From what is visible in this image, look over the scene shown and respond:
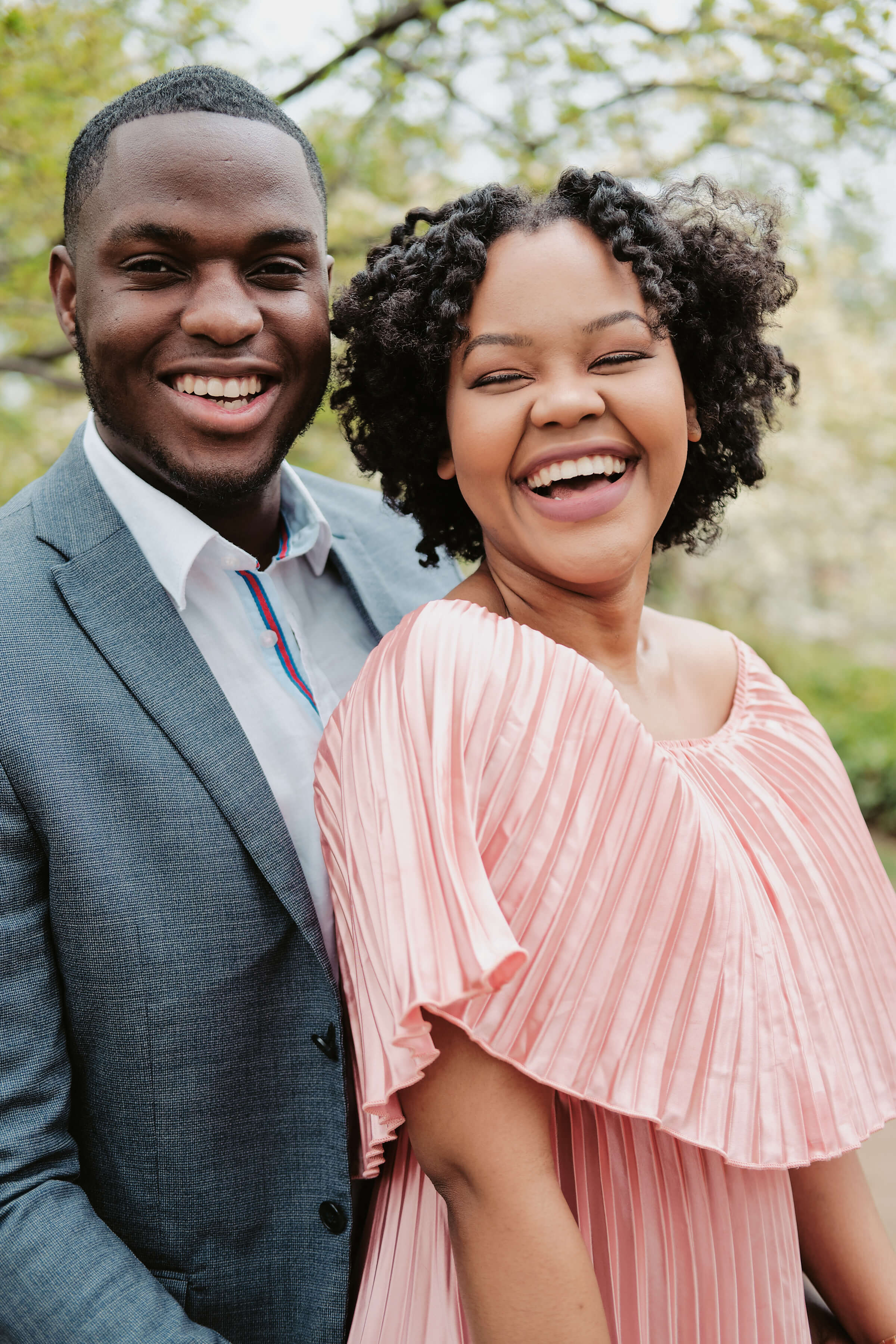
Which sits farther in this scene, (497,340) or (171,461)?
(171,461)

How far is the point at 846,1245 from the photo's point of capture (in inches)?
72.1

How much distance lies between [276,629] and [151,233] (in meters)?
0.76

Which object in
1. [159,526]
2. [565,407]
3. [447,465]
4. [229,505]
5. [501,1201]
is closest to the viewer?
[501,1201]

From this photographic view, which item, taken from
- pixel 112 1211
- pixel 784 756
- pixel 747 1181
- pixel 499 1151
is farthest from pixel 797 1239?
pixel 112 1211

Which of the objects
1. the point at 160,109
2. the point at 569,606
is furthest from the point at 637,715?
the point at 160,109

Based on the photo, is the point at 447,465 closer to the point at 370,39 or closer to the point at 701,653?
the point at 701,653

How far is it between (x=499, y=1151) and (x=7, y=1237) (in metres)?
0.79

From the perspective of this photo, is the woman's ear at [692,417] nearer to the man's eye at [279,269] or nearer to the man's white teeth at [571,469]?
the man's white teeth at [571,469]

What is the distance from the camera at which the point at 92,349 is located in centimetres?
206

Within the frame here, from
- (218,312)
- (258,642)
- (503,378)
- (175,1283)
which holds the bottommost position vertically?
(175,1283)

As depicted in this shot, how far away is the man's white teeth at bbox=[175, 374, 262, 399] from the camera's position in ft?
6.77

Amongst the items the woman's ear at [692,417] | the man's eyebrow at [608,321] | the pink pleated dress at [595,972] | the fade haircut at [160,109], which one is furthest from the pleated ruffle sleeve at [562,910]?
the fade haircut at [160,109]

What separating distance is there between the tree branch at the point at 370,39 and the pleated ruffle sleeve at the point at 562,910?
3.95 m

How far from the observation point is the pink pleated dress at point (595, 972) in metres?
1.45
